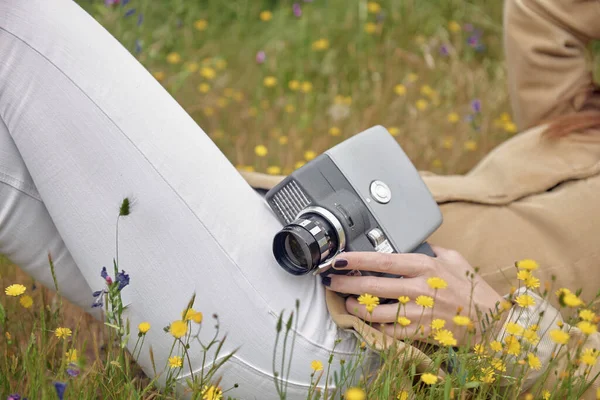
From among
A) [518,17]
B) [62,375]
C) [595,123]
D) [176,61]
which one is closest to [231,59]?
[176,61]

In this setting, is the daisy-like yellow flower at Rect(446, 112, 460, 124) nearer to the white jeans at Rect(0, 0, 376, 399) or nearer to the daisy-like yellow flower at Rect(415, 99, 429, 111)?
the daisy-like yellow flower at Rect(415, 99, 429, 111)

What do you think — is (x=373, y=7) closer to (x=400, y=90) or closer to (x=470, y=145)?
(x=400, y=90)

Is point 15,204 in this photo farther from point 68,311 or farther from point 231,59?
point 231,59

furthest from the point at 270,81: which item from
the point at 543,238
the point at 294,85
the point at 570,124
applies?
the point at 543,238

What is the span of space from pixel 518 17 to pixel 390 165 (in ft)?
2.06

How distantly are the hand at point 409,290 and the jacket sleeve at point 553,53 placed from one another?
631mm

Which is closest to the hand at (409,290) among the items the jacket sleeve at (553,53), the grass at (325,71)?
the jacket sleeve at (553,53)

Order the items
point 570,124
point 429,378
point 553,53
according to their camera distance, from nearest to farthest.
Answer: point 429,378 → point 570,124 → point 553,53

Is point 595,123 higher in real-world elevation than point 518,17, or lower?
lower

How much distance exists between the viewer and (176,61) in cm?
284

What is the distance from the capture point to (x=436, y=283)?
1.19 m

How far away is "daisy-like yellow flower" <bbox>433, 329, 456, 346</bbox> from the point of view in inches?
44.7

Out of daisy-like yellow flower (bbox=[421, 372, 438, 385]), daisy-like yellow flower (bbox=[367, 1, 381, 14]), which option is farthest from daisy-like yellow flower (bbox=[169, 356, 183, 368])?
daisy-like yellow flower (bbox=[367, 1, 381, 14])

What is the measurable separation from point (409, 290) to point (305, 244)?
0.67 feet
